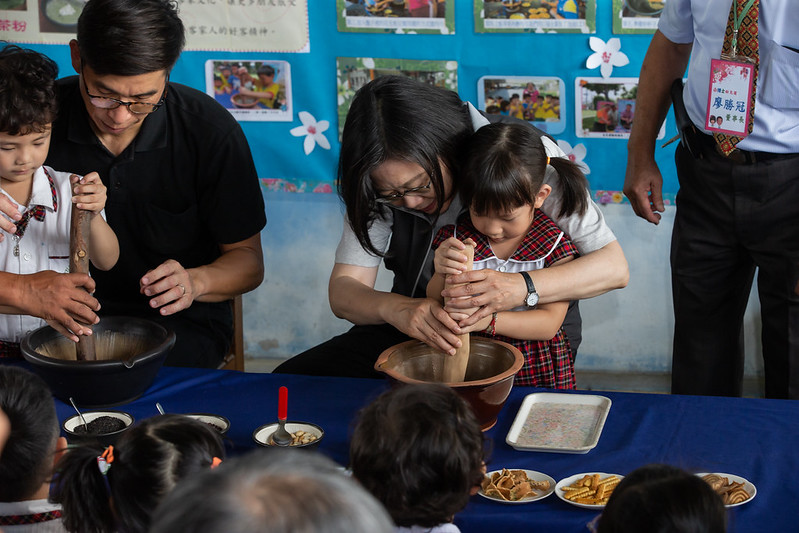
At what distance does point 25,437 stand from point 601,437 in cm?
103

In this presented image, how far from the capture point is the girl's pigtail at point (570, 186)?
7.00 feet

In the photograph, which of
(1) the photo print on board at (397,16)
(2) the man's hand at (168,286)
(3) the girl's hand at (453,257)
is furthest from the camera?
(1) the photo print on board at (397,16)

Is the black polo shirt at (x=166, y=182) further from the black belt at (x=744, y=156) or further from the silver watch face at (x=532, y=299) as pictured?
the black belt at (x=744, y=156)

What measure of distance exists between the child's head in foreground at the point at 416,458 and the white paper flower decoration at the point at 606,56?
2.21 metres

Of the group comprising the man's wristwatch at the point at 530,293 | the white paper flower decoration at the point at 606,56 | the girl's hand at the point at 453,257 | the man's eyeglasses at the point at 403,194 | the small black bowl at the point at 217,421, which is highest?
the white paper flower decoration at the point at 606,56

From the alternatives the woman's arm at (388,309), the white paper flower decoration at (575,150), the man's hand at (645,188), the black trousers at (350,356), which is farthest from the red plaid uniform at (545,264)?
the white paper flower decoration at (575,150)

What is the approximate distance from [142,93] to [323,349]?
0.85 metres

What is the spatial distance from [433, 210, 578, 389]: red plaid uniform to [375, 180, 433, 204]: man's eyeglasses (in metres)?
0.21

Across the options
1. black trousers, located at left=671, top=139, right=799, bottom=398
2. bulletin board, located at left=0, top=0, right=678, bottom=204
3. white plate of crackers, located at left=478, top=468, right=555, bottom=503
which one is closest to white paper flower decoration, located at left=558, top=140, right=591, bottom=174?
bulletin board, located at left=0, top=0, right=678, bottom=204

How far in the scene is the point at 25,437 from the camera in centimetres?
140

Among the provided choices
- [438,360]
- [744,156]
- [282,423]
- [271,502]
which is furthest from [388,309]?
[271,502]

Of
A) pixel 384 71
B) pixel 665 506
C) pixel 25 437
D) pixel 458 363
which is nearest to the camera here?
pixel 665 506

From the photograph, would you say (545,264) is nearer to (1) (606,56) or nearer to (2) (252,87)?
(1) (606,56)

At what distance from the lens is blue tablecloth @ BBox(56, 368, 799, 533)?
4.74ft
